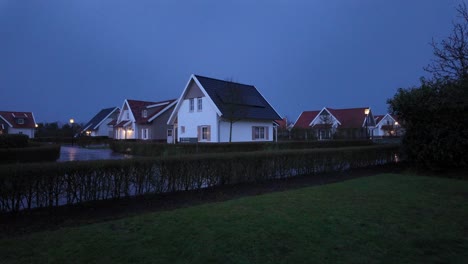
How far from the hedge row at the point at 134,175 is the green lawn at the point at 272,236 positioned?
1962mm

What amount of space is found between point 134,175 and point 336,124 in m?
58.4

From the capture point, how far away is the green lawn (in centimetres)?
425

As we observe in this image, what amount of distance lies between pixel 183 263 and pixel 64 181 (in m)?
4.56

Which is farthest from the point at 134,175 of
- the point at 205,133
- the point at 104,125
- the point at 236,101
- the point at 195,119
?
the point at 104,125

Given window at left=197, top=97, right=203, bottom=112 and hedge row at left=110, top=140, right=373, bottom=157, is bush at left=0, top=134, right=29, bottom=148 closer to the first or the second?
hedge row at left=110, top=140, right=373, bottom=157

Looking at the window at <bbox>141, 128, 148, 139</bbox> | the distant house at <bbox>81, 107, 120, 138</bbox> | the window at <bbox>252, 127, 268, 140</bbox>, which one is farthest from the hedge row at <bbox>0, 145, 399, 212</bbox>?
the distant house at <bbox>81, 107, 120, 138</bbox>

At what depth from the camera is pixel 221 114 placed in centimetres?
2805

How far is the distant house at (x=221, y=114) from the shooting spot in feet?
95.0

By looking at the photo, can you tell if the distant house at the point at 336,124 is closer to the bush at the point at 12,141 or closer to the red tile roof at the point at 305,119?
the red tile roof at the point at 305,119

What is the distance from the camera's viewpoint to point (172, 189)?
905 cm

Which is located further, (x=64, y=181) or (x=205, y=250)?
(x=64, y=181)

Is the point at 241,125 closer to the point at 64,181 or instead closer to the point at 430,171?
the point at 430,171

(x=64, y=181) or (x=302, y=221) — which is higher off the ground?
(x=64, y=181)

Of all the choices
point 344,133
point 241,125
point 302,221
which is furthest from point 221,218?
point 344,133
